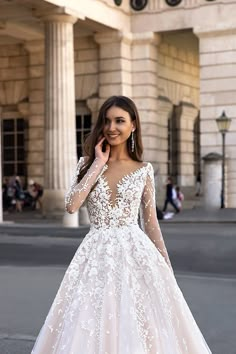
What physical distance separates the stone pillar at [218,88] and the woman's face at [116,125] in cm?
2470

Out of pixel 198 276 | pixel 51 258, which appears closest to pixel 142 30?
pixel 51 258

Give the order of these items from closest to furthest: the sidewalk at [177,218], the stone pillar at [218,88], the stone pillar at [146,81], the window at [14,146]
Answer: the sidewalk at [177,218] < the stone pillar at [218,88] < the stone pillar at [146,81] < the window at [14,146]

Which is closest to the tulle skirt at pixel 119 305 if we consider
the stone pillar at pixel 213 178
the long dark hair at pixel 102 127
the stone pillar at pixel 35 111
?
the long dark hair at pixel 102 127

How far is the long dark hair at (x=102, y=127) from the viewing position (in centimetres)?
432

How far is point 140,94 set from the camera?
30406mm

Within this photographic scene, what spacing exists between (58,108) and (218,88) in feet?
22.9

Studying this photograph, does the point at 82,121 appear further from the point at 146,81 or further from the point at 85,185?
the point at 85,185

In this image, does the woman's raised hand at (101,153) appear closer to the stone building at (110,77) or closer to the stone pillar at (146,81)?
the stone building at (110,77)

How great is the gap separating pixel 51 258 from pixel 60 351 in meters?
9.89

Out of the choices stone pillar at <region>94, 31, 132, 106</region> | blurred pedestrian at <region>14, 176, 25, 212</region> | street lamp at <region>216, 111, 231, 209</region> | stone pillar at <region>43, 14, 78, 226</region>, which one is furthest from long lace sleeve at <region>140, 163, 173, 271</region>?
blurred pedestrian at <region>14, 176, 25, 212</region>

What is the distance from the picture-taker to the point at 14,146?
33375 millimetres

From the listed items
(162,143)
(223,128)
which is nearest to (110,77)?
(162,143)

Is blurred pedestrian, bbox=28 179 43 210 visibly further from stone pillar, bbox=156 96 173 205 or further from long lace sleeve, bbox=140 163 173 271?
long lace sleeve, bbox=140 163 173 271

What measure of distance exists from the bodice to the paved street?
2481mm
